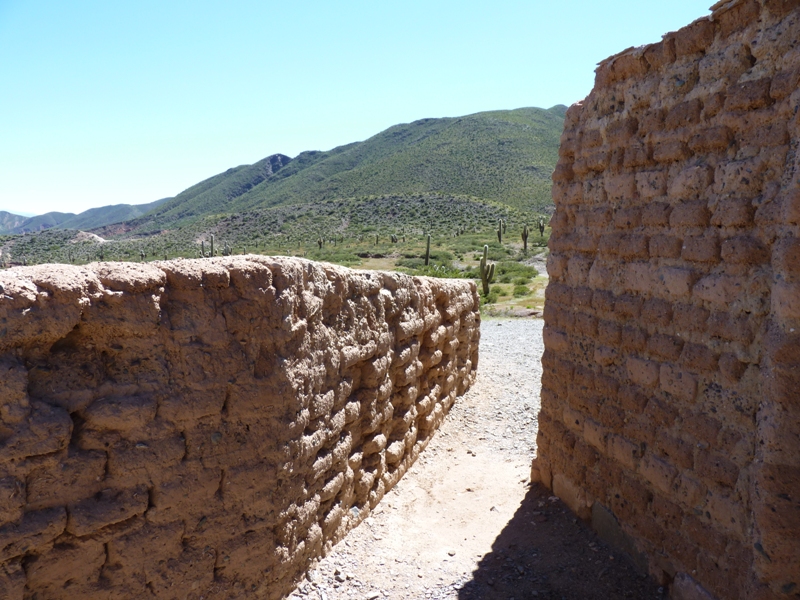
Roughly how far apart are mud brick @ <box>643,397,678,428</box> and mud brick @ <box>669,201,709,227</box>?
3.33 ft

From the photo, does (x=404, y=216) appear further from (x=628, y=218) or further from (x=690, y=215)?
(x=690, y=215)

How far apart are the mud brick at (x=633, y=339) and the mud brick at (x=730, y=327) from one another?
20.9 inches

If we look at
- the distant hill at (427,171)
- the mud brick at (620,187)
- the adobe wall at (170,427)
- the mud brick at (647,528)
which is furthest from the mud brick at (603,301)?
the distant hill at (427,171)

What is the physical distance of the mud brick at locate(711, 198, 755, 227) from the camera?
2.85 m

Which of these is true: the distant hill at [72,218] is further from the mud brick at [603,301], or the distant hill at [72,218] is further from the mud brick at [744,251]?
the mud brick at [744,251]

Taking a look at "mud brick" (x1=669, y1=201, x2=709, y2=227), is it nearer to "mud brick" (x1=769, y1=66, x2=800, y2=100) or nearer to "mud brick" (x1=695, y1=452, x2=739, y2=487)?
"mud brick" (x1=769, y1=66, x2=800, y2=100)

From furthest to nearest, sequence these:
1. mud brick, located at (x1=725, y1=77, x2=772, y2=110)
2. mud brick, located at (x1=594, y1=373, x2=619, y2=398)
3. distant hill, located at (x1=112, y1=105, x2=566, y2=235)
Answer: distant hill, located at (x1=112, y1=105, x2=566, y2=235) < mud brick, located at (x1=594, y1=373, x2=619, y2=398) < mud brick, located at (x1=725, y1=77, x2=772, y2=110)

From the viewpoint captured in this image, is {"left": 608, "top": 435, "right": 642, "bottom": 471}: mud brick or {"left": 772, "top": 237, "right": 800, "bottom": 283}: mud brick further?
{"left": 608, "top": 435, "right": 642, "bottom": 471}: mud brick

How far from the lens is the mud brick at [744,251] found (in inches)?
110

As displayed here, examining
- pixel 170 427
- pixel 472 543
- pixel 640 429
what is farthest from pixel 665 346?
pixel 170 427

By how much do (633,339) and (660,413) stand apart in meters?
0.47

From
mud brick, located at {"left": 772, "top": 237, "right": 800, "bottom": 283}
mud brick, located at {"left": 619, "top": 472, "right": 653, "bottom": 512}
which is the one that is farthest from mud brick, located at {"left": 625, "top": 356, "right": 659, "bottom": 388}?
mud brick, located at {"left": 772, "top": 237, "right": 800, "bottom": 283}

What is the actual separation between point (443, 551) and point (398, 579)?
0.52 m

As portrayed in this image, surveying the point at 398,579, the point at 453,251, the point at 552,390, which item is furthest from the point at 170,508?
the point at 453,251
